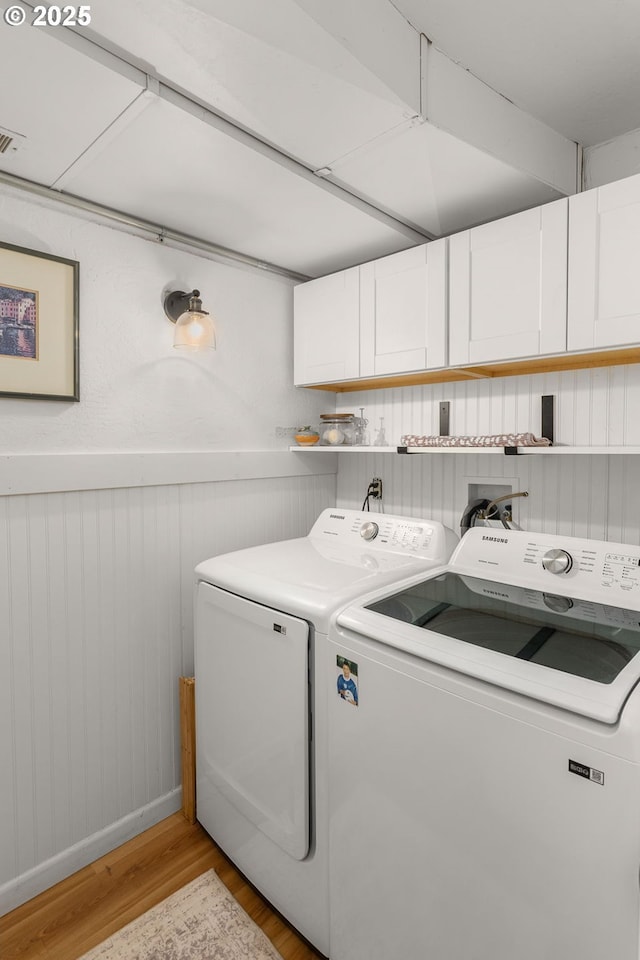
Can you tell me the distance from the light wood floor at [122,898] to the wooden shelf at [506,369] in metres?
1.91

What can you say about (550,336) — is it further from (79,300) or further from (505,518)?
(79,300)

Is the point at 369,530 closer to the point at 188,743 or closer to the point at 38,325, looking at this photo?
the point at 188,743

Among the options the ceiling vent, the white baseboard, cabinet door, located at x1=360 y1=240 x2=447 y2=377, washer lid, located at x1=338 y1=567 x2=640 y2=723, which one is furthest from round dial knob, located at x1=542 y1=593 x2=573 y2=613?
the ceiling vent

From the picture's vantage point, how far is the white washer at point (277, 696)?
1436mm

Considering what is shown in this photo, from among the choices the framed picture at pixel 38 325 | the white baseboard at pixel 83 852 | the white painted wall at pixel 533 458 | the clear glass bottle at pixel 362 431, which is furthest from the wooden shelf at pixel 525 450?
the white baseboard at pixel 83 852

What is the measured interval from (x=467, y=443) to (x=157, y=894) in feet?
6.14

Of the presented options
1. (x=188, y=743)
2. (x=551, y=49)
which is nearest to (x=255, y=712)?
(x=188, y=743)

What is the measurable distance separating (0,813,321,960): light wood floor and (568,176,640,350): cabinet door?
2.01 m

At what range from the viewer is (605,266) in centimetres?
145

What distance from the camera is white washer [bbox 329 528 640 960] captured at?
90cm

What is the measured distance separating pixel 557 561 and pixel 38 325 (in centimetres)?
182

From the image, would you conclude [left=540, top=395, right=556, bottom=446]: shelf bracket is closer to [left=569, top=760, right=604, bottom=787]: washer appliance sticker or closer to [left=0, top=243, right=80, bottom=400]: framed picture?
[left=569, top=760, right=604, bottom=787]: washer appliance sticker

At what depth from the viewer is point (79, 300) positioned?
1742mm

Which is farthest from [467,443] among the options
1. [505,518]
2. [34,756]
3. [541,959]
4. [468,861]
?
[34,756]
